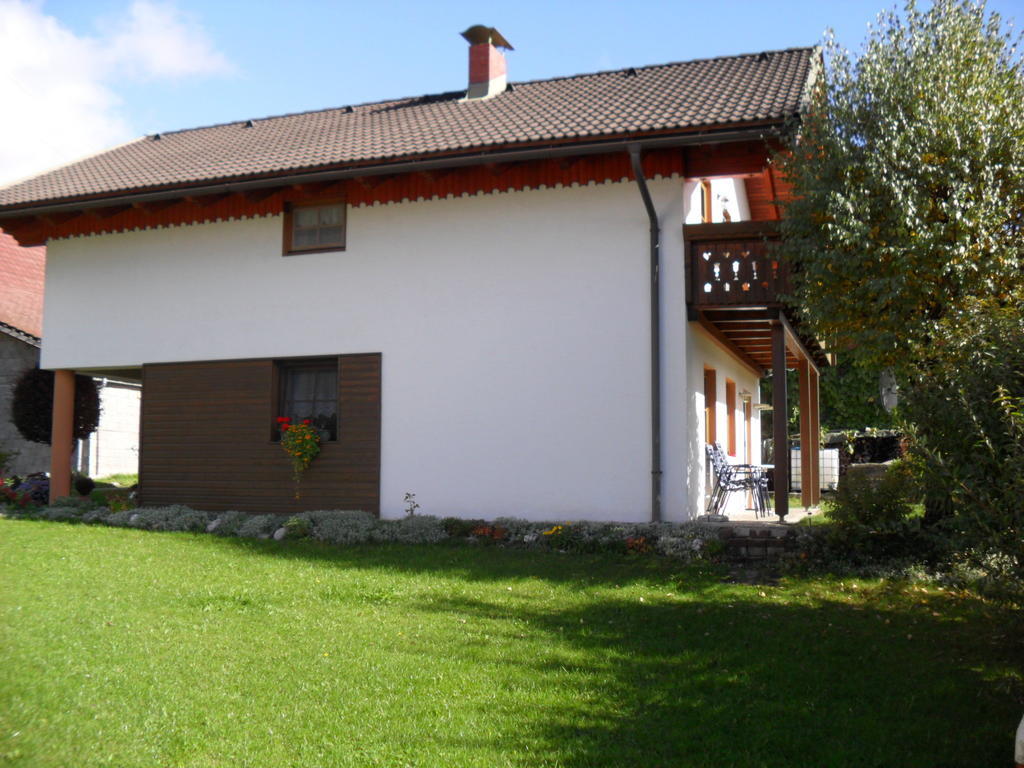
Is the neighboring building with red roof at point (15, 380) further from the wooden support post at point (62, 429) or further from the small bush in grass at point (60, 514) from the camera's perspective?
the small bush in grass at point (60, 514)

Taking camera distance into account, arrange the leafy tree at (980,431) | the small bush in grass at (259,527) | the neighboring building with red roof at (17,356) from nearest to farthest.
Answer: the leafy tree at (980,431) < the small bush in grass at (259,527) < the neighboring building with red roof at (17,356)

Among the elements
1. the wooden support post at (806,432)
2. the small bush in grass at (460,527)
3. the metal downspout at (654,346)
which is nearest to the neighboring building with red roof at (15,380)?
the small bush in grass at (460,527)

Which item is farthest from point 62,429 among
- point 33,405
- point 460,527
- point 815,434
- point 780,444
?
point 815,434

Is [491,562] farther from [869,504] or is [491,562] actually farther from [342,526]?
[869,504]

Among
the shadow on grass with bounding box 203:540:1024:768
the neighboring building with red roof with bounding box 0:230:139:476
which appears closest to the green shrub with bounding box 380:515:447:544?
the shadow on grass with bounding box 203:540:1024:768

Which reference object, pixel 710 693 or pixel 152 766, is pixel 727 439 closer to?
pixel 710 693

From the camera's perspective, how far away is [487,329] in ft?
37.8

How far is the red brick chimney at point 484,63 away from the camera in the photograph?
14.8 m

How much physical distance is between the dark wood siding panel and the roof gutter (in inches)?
90.4

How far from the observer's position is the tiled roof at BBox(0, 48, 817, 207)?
10.8 metres

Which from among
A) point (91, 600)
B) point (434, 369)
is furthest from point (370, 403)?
point (91, 600)

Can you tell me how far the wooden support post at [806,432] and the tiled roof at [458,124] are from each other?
5011 mm

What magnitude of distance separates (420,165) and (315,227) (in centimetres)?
212

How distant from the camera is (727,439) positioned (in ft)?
51.0
